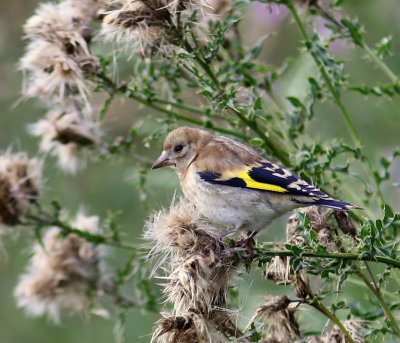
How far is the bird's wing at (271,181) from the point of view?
3.46m

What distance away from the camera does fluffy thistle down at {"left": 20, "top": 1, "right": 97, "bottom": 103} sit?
164 inches

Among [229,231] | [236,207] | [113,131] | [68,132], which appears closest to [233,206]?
[236,207]

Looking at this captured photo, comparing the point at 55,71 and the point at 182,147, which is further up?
the point at 55,71

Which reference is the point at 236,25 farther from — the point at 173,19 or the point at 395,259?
the point at 395,259

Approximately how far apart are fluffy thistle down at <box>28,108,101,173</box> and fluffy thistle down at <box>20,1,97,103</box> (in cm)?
34

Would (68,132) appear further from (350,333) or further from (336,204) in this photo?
(350,333)

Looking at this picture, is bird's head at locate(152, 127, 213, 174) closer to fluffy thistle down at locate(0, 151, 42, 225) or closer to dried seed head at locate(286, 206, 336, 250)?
fluffy thistle down at locate(0, 151, 42, 225)

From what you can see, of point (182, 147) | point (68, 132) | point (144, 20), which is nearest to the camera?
point (144, 20)

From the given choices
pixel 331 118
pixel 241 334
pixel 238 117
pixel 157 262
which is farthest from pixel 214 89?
pixel 331 118

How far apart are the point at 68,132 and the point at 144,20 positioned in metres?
1.16

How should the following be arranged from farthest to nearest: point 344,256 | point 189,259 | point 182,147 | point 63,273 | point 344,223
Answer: point 63,273, point 182,147, point 344,223, point 189,259, point 344,256

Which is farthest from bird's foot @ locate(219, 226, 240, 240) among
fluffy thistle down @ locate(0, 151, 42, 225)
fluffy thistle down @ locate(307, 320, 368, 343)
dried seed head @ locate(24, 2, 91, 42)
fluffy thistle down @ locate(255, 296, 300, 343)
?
fluffy thistle down @ locate(0, 151, 42, 225)

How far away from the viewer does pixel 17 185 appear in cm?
462

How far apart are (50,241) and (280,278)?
6.50 feet
